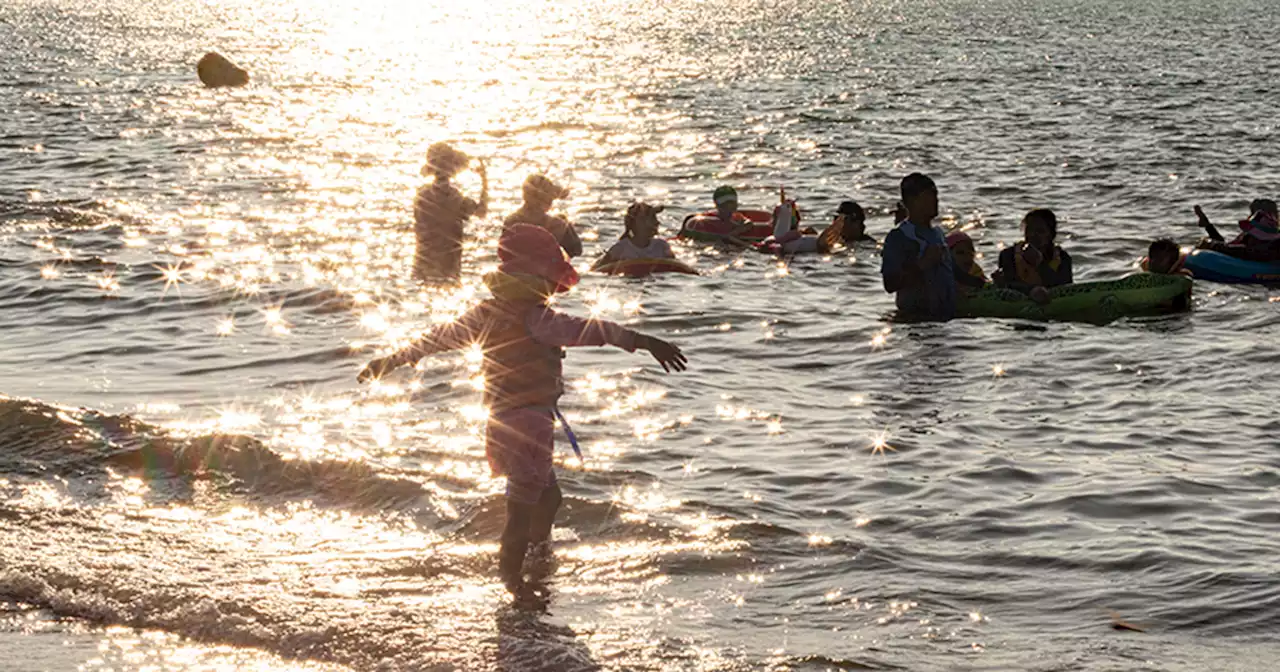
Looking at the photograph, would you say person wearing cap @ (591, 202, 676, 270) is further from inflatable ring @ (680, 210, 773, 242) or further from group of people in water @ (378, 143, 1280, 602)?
inflatable ring @ (680, 210, 773, 242)

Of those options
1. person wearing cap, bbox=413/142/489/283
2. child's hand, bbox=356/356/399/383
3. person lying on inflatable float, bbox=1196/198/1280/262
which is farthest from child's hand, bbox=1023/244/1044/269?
child's hand, bbox=356/356/399/383

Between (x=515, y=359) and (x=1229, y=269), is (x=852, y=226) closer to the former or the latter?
(x=1229, y=269)

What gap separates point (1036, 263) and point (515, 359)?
395 inches

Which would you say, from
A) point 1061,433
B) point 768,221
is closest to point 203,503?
point 1061,433

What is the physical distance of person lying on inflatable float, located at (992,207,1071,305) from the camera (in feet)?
56.2

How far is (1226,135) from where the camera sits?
38781 millimetres

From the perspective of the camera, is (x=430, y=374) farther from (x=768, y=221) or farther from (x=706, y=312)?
(x=768, y=221)

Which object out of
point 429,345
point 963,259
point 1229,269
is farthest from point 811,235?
point 429,345

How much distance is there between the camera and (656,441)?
1270cm

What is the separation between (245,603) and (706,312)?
10.7 metres

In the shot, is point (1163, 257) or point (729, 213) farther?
point (729, 213)

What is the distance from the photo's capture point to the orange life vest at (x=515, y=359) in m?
8.59

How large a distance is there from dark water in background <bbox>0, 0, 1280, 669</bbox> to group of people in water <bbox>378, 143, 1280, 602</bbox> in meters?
0.44

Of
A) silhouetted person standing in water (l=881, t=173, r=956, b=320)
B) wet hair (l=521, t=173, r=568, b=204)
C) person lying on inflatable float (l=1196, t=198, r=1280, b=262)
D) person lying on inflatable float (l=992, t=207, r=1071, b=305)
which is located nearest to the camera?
wet hair (l=521, t=173, r=568, b=204)
